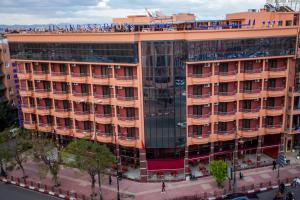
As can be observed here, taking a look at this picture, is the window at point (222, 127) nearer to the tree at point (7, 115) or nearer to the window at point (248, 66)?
the window at point (248, 66)

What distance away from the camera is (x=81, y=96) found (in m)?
50.8

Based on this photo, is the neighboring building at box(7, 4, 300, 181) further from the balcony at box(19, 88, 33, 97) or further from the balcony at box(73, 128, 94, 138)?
the balcony at box(19, 88, 33, 97)

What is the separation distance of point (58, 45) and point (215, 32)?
24238mm

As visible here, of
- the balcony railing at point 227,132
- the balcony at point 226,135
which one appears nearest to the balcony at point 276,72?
the balcony railing at point 227,132

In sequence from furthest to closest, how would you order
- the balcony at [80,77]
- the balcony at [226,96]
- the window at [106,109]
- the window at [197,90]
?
the window at [106,109] < the balcony at [80,77] < the balcony at [226,96] < the window at [197,90]

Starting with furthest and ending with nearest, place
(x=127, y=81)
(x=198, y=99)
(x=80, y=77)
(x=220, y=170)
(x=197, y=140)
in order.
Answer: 1. (x=80, y=77)
2. (x=197, y=140)
3. (x=198, y=99)
4. (x=127, y=81)
5. (x=220, y=170)

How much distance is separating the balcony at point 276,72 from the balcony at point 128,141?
22246mm

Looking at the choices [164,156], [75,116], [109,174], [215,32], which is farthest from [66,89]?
[215,32]

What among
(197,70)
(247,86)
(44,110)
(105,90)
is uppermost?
(197,70)

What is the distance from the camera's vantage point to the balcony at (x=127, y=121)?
154 feet

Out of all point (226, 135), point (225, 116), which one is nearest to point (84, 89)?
point (225, 116)

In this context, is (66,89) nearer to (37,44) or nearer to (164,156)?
(37,44)

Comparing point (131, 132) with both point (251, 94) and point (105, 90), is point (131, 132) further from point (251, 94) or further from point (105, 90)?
point (251, 94)

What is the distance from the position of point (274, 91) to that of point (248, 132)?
751cm
